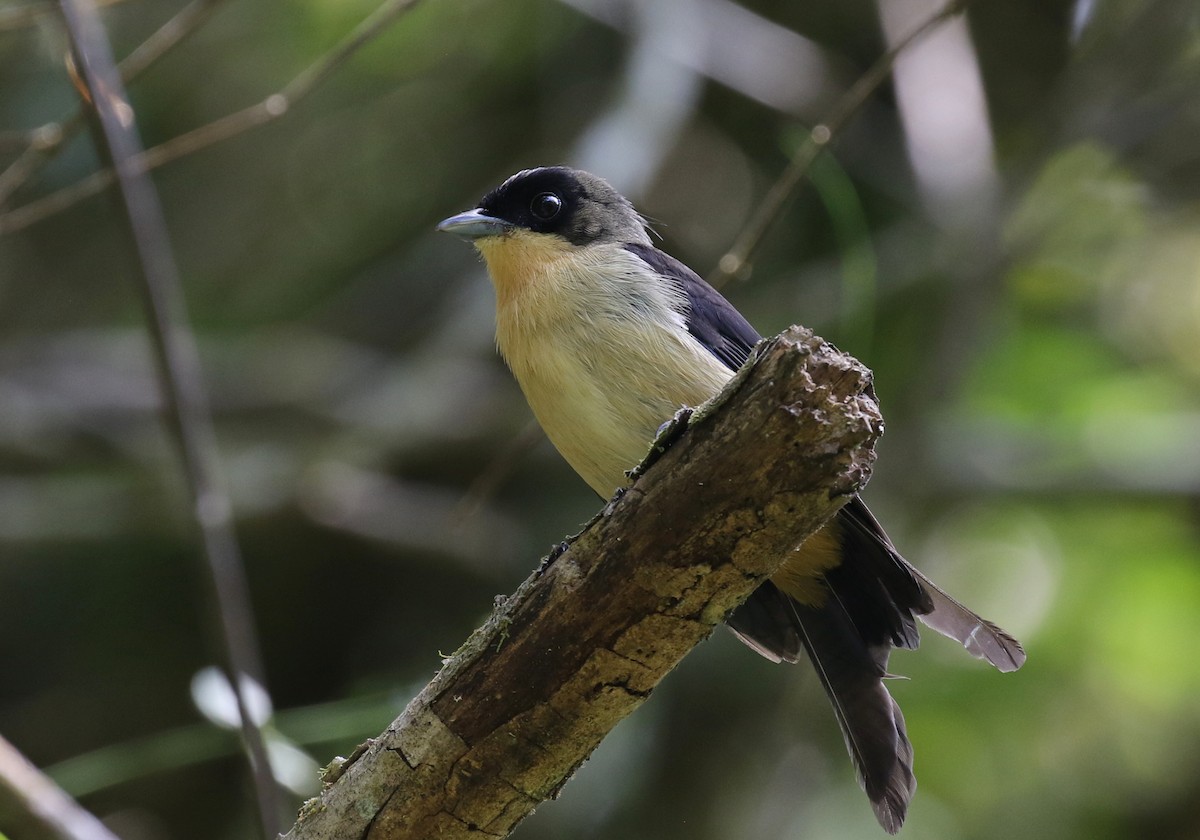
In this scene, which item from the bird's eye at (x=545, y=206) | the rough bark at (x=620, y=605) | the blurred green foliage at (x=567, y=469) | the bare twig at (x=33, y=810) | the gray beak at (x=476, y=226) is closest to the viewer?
the rough bark at (x=620, y=605)

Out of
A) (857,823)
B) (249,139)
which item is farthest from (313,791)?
(249,139)

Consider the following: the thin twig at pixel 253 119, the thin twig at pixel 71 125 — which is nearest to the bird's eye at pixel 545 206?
the thin twig at pixel 253 119

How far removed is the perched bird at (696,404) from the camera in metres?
3.12

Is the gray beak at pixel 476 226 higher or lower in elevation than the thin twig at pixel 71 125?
lower

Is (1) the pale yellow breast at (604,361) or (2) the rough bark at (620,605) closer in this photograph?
(2) the rough bark at (620,605)

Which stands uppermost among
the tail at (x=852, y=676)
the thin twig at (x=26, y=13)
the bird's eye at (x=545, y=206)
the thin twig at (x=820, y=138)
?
the thin twig at (x=26, y=13)

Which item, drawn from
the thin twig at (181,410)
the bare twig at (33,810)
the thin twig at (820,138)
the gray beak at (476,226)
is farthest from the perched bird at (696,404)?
the bare twig at (33,810)

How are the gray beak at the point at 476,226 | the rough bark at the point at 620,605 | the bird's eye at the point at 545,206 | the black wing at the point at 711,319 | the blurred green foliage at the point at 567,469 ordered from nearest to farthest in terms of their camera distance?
the rough bark at the point at 620,605 < the black wing at the point at 711,319 < the gray beak at the point at 476,226 < the bird's eye at the point at 545,206 < the blurred green foliage at the point at 567,469

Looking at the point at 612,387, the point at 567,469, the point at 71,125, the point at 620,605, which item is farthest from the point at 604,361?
the point at 567,469

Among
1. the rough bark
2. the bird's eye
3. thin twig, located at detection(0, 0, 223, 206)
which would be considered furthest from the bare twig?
the bird's eye

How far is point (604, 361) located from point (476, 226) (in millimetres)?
938

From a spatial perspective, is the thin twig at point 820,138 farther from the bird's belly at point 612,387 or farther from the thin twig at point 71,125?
the thin twig at point 71,125

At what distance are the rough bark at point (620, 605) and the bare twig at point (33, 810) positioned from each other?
3.48ft

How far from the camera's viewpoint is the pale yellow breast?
330cm
